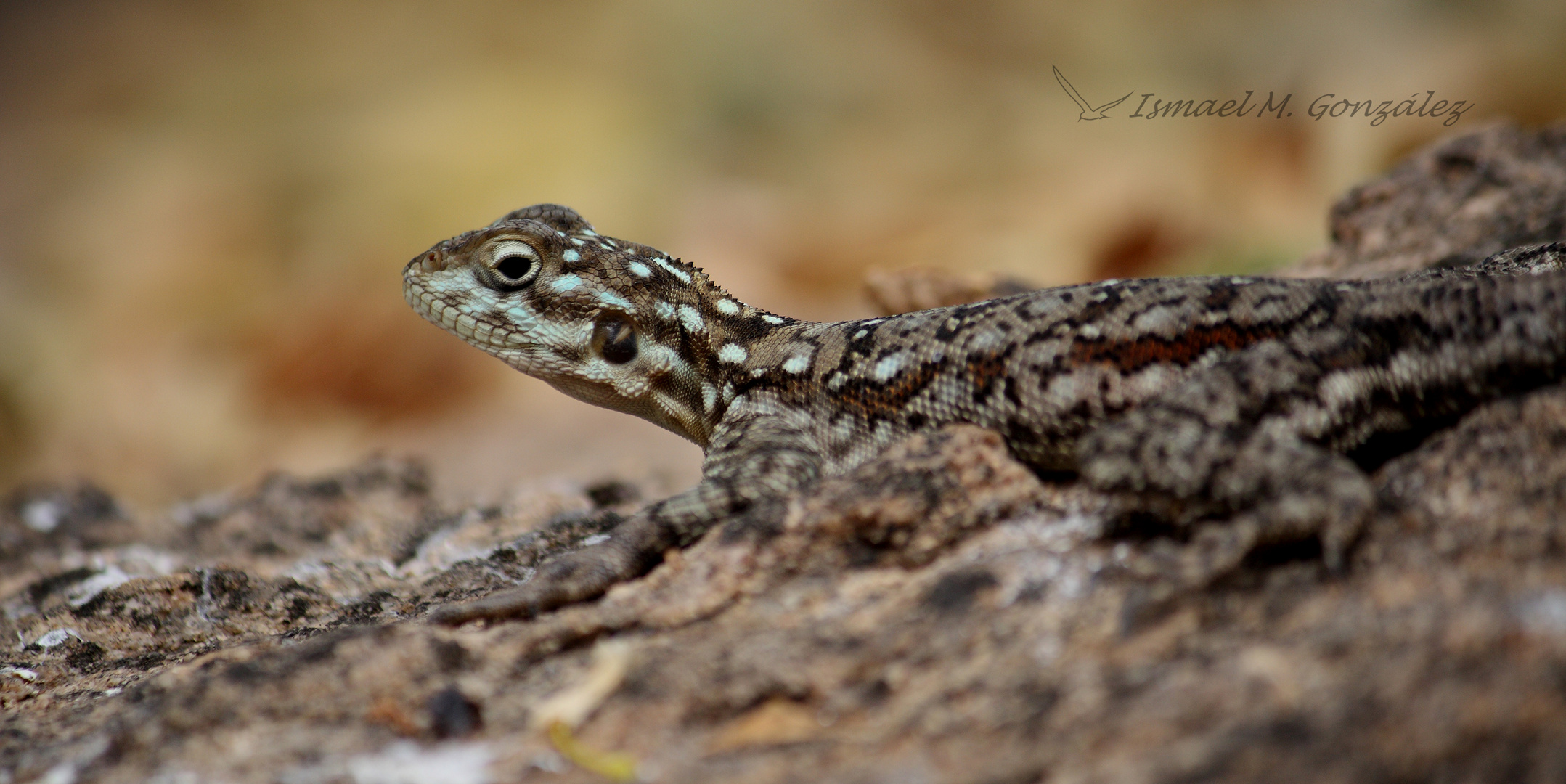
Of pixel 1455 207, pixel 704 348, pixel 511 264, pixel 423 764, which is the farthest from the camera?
pixel 1455 207

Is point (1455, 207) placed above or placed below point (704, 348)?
above

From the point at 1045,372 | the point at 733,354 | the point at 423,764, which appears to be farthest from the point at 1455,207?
the point at 423,764

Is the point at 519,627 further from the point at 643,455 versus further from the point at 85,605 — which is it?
the point at 643,455

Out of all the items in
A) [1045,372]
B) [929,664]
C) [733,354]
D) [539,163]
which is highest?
[539,163]

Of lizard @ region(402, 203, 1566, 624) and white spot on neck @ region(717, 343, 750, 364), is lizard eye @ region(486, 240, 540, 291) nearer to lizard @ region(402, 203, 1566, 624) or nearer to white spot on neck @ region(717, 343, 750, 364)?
lizard @ region(402, 203, 1566, 624)

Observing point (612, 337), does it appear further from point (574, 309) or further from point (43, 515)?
point (43, 515)

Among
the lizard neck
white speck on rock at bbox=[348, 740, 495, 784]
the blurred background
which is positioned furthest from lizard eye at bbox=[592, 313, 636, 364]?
the blurred background

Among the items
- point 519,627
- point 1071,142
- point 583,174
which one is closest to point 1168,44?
point 1071,142
